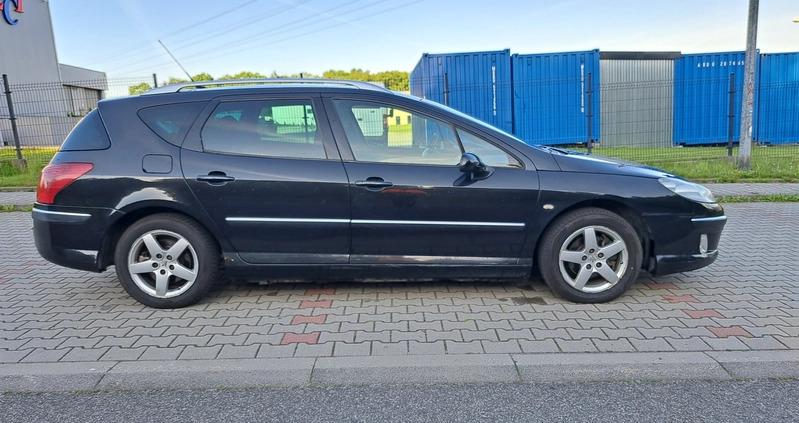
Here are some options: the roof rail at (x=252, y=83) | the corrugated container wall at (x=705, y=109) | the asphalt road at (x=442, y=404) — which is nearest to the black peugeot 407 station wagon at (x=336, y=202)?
the roof rail at (x=252, y=83)

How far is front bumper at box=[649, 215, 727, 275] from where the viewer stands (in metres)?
3.98

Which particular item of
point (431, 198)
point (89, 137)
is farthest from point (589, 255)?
point (89, 137)

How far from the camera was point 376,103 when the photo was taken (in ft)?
13.4

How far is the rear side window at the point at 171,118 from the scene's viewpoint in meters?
3.99

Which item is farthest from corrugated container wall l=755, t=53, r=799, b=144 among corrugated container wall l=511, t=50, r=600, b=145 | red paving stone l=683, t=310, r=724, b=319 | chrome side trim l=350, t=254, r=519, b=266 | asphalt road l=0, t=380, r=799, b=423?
asphalt road l=0, t=380, r=799, b=423

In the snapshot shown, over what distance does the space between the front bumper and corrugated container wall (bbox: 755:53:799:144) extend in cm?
1437

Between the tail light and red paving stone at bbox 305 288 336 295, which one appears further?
red paving stone at bbox 305 288 336 295

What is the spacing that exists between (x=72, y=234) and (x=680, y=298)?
4678mm

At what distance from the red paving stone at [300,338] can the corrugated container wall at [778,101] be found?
54.9 ft

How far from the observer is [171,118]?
403cm

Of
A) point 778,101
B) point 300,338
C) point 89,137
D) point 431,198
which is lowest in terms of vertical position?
point 300,338

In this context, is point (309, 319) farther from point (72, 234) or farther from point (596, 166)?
point (596, 166)

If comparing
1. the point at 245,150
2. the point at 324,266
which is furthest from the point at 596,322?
the point at 245,150

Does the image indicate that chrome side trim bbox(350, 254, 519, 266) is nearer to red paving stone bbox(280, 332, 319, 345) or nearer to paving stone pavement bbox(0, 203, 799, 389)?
paving stone pavement bbox(0, 203, 799, 389)
